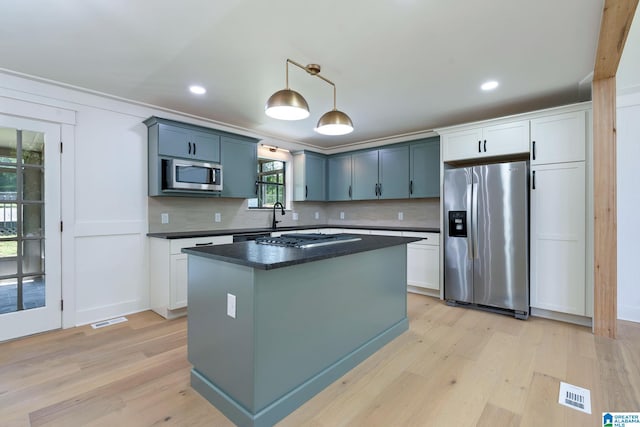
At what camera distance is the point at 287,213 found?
5305mm

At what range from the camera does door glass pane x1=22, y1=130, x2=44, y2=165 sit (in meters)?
2.89

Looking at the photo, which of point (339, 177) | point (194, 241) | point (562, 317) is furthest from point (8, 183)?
point (562, 317)

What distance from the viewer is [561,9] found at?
189cm

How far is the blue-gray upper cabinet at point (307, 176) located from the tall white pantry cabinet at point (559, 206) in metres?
2.94

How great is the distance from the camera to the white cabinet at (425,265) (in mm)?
4039

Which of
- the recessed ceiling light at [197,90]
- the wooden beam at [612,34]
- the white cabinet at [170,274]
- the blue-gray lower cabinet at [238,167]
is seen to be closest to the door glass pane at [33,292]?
the white cabinet at [170,274]

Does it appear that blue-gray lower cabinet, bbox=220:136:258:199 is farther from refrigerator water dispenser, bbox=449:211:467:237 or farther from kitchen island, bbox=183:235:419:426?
refrigerator water dispenser, bbox=449:211:467:237

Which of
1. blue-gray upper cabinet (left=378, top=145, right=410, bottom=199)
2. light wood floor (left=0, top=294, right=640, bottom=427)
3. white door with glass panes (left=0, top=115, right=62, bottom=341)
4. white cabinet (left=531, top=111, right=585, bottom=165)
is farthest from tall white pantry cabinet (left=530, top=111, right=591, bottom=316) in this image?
white door with glass panes (left=0, top=115, right=62, bottom=341)

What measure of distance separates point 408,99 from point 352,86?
742 millimetres

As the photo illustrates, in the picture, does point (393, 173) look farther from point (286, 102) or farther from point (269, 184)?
point (286, 102)

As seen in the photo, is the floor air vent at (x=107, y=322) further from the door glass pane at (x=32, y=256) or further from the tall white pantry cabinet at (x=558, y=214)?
the tall white pantry cabinet at (x=558, y=214)

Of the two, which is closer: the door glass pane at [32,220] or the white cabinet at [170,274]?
the door glass pane at [32,220]

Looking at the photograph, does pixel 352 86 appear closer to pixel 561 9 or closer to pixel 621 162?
pixel 561 9

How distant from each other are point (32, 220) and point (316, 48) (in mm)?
3060
